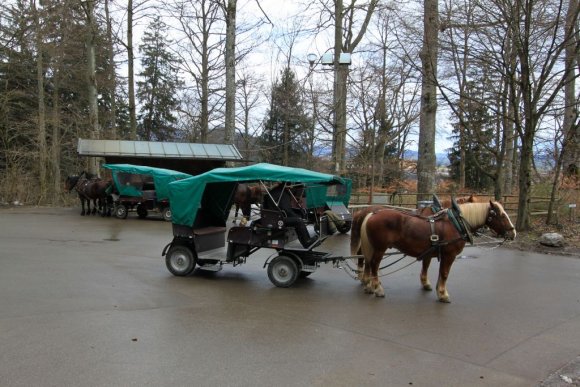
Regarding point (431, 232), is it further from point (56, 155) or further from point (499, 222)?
point (56, 155)

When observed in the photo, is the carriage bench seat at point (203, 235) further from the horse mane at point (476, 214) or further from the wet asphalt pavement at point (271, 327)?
the horse mane at point (476, 214)

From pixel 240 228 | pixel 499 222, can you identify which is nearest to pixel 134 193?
pixel 240 228

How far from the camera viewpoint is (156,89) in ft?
158

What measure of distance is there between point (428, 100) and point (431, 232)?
1001 cm

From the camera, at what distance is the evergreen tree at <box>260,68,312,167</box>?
43.7 metres

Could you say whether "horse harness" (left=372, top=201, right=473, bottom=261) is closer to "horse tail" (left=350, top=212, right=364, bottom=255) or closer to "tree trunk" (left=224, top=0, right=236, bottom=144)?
"horse tail" (left=350, top=212, right=364, bottom=255)

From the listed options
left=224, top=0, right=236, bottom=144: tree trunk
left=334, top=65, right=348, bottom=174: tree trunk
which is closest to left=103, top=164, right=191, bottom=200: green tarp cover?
left=224, top=0, right=236, bottom=144: tree trunk

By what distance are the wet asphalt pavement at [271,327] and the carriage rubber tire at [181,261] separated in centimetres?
23

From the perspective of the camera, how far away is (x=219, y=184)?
32.6ft

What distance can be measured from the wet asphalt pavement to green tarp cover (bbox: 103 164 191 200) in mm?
8196

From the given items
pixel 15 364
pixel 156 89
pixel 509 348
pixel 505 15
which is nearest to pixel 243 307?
pixel 15 364

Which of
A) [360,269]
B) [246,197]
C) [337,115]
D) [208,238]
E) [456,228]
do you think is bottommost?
[360,269]

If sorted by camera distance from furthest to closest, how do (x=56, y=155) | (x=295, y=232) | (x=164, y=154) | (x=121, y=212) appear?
(x=56, y=155) → (x=164, y=154) → (x=121, y=212) → (x=295, y=232)

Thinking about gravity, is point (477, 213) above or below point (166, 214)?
above
